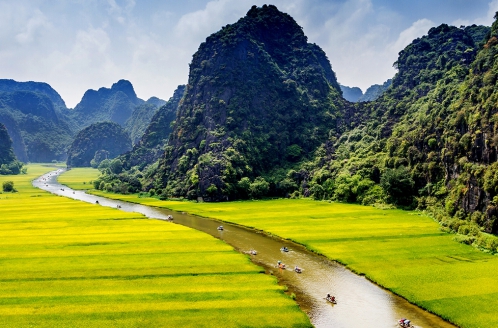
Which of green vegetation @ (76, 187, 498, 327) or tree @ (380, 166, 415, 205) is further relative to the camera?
tree @ (380, 166, 415, 205)

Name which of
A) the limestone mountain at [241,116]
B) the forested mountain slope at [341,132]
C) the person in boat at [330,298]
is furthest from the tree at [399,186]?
the person in boat at [330,298]

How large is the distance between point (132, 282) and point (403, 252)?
37.4 m

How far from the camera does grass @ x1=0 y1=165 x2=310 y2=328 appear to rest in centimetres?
3216

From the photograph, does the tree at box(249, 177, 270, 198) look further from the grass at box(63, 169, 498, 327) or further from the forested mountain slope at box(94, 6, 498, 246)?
the grass at box(63, 169, 498, 327)

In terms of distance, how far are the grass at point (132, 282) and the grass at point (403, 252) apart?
13668 mm

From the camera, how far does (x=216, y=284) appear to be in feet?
133

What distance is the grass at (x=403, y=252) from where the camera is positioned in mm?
36000

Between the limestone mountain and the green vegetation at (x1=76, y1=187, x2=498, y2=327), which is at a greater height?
the limestone mountain

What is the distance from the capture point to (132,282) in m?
40.9

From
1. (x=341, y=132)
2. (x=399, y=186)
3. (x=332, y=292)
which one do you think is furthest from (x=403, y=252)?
(x=341, y=132)

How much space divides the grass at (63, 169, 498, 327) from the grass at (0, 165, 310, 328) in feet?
44.8

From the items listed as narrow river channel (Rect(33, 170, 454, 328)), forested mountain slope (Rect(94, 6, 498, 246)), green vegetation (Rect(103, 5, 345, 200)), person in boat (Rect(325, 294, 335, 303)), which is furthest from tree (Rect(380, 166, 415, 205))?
person in boat (Rect(325, 294, 335, 303))

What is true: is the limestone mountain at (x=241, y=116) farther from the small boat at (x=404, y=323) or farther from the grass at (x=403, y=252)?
the small boat at (x=404, y=323)

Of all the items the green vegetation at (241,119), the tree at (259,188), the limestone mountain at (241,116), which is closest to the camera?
the tree at (259,188)
